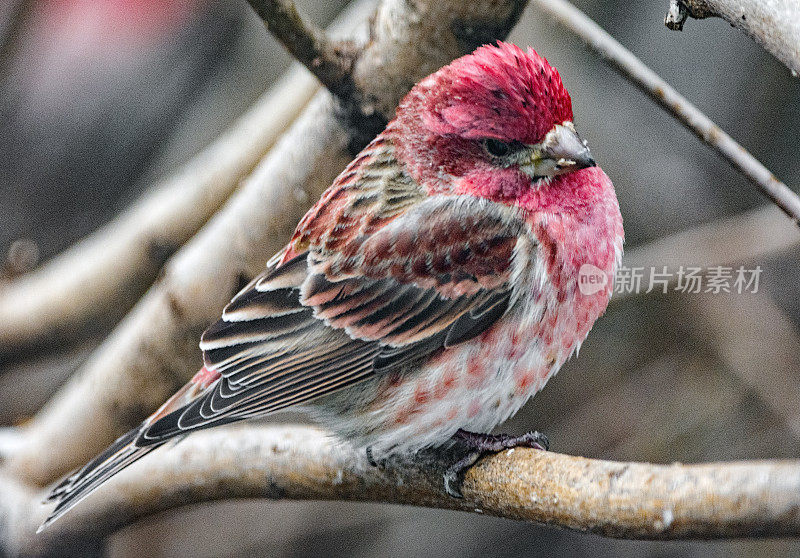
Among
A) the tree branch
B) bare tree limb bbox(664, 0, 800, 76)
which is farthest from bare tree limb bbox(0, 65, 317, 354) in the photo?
bare tree limb bbox(664, 0, 800, 76)

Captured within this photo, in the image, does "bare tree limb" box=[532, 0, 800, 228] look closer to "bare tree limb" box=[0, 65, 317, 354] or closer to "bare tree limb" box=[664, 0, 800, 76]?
"bare tree limb" box=[664, 0, 800, 76]

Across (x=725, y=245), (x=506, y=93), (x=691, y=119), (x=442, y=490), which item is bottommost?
(x=725, y=245)

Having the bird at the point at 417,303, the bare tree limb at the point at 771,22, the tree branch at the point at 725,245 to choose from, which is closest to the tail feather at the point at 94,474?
the bird at the point at 417,303

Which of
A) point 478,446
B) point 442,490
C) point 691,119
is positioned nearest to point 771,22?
point 691,119

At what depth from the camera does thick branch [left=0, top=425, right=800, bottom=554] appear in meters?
1.32

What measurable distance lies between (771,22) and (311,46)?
0.89 m

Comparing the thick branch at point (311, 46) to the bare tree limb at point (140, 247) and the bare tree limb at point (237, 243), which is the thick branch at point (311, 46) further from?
the bare tree limb at point (140, 247)

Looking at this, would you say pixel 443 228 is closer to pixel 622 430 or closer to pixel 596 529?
pixel 596 529

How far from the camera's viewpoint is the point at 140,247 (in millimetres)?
2883

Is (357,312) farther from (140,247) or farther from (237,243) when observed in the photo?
(140,247)

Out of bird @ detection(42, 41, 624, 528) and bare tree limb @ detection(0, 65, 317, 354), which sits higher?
bare tree limb @ detection(0, 65, 317, 354)

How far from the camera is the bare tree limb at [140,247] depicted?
2.80 m

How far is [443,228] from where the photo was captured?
1.85 m

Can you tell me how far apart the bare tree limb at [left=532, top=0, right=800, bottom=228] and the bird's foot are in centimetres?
63
